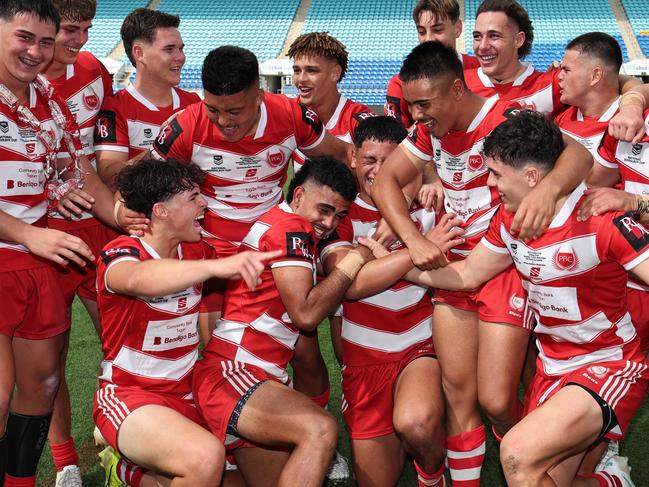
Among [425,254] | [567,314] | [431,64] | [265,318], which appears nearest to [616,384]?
[567,314]

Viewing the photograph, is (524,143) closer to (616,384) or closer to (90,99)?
(616,384)

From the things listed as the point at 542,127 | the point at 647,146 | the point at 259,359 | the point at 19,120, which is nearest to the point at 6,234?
the point at 19,120

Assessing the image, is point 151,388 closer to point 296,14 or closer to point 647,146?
point 647,146

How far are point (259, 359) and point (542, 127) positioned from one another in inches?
71.7

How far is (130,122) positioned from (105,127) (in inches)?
8.8

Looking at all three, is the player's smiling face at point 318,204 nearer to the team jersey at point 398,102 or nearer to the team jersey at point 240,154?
the team jersey at point 240,154

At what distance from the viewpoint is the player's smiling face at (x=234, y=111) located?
Result: 13.8 feet

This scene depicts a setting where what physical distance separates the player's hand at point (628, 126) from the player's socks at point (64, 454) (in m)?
3.62

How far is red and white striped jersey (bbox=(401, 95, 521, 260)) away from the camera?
401 cm

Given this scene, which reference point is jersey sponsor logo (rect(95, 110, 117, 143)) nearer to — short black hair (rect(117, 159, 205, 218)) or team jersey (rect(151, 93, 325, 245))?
team jersey (rect(151, 93, 325, 245))

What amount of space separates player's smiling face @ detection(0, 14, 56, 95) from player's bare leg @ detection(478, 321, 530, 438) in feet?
8.78

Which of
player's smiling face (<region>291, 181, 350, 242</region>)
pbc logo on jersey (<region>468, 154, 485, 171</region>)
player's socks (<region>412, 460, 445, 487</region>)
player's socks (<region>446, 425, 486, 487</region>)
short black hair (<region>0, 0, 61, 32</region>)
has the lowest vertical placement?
player's socks (<region>412, 460, 445, 487</region>)

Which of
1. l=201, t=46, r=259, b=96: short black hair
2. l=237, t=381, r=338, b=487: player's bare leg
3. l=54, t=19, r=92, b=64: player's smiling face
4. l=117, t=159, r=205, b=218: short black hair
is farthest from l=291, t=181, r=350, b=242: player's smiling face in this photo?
l=54, t=19, r=92, b=64: player's smiling face

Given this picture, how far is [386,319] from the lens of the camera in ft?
14.2
